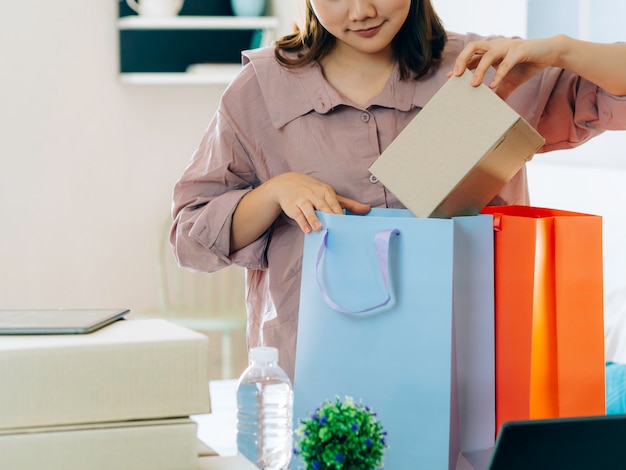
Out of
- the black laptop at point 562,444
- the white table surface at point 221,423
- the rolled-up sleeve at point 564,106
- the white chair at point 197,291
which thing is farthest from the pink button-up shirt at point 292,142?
the white chair at point 197,291

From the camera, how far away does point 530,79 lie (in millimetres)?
1240

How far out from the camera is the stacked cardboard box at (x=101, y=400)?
2.52 feet

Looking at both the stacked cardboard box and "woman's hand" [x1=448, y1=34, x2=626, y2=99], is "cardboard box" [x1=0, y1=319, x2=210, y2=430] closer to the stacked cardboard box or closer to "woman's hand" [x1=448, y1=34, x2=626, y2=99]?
the stacked cardboard box

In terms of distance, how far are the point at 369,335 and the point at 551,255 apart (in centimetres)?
22

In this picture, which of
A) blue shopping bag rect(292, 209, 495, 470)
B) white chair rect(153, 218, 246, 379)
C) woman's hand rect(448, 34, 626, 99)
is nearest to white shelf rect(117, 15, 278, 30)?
white chair rect(153, 218, 246, 379)

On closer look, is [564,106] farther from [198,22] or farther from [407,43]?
[198,22]

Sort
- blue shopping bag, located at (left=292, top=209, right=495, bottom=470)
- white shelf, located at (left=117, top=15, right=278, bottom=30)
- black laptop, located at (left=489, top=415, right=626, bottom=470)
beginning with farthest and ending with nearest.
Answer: white shelf, located at (left=117, top=15, right=278, bottom=30)
blue shopping bag, located at (left=292, top=209, right=495, bottom=470)
black laptop, located at (left=489, top=415, right=626, bottom=470)

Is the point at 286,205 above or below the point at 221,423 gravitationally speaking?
above

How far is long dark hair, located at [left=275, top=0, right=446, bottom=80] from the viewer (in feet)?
4.11

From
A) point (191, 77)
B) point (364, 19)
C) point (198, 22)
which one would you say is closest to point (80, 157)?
point (191, 77)

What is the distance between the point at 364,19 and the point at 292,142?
0.67 ft

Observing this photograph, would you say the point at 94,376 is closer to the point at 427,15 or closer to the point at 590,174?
the point at 427,15

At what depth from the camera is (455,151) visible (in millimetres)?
959

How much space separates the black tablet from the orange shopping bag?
16.1 inches
